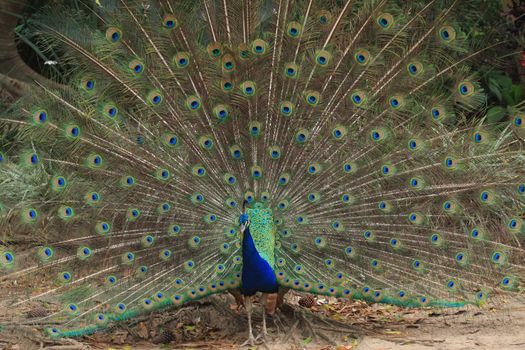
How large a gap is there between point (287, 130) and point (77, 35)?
166cm

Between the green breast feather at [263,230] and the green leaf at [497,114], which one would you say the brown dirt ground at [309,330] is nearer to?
the green breast feather at [263,230]

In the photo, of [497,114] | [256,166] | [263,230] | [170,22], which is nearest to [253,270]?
[263,230]

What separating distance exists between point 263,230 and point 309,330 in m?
0.94

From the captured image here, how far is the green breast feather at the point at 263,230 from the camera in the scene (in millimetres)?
5391

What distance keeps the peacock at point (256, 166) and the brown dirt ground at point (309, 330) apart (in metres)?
0.25

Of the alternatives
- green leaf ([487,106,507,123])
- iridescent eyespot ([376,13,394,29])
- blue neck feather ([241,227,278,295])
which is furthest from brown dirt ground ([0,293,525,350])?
green leaf ([487,106,507,123])

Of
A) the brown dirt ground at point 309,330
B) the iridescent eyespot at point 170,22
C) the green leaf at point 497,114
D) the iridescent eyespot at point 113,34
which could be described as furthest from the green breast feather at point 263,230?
the green leaf at point 497,114

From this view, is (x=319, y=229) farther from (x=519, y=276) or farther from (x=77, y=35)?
(x=77, y=35)

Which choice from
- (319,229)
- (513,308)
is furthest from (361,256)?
(513,308)

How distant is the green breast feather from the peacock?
0.7 inches

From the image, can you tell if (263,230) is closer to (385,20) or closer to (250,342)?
(250,342)

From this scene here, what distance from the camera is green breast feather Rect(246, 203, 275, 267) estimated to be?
17.7ft

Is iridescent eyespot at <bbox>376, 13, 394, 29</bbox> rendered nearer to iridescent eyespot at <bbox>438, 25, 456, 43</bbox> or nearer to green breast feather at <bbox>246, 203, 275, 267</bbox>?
iridescent eyespot at <bbox>438, 25, 456, 43</bbox>

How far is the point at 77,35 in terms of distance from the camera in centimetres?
544
